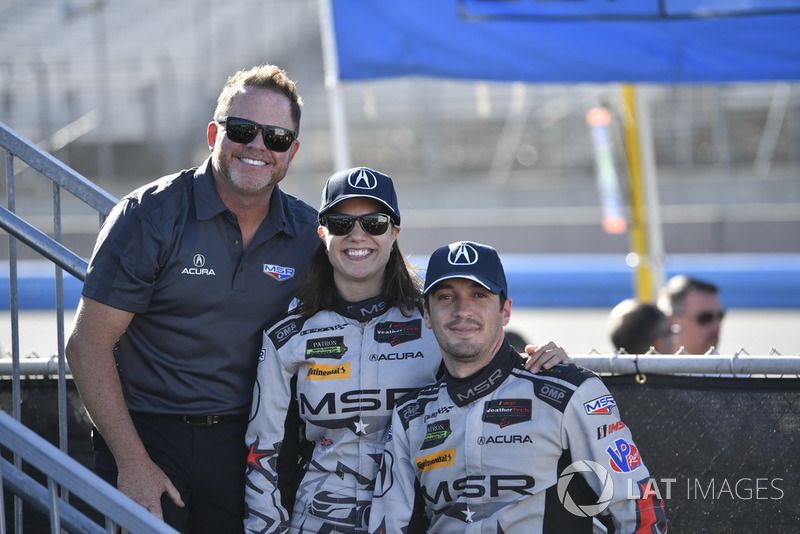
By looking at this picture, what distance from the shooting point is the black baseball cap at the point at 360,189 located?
116 inches

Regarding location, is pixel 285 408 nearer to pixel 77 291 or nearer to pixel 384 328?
pixel 384 328

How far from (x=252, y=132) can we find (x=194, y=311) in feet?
2.04

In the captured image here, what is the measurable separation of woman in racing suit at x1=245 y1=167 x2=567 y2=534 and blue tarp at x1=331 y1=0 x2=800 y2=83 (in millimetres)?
2998

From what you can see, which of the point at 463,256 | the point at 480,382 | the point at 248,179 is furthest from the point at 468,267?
the point at 248,179

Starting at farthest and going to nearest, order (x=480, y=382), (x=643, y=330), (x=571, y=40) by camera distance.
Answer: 1. (x=571, y=40)
2. (x=643, y=330)
3. (x=480, y=382)

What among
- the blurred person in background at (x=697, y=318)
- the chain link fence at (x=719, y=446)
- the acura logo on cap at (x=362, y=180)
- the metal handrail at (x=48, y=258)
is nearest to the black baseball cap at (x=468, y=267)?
the acura logo on cap at (x=362, y=180)

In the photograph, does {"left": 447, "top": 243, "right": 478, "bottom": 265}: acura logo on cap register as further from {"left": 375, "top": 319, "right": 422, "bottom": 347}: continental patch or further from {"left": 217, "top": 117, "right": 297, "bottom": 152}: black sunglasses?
{"left": 217, "top": 117, "right": 297, "bottom": 152}: black sunglasses

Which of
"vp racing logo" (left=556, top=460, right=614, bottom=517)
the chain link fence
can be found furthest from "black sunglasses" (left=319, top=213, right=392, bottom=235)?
the chain link fence

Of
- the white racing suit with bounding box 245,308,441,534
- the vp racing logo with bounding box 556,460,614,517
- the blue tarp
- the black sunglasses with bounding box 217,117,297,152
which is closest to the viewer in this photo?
the vp racing logo with bounding box 556,460,614,517

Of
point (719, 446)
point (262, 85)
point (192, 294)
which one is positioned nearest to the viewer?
point (192, 294)

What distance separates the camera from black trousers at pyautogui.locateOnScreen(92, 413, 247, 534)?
10.3 ft

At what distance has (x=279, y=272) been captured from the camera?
10.5 feet

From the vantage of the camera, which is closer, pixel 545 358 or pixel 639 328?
pixel 545 358

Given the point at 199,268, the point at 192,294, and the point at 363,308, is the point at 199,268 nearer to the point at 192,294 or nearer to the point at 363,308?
the point at 192,294
